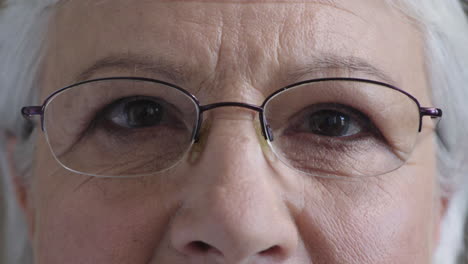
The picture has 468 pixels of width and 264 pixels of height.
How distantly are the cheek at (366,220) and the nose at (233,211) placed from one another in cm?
7

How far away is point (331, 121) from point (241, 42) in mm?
267

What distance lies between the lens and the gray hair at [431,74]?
1.42 metres

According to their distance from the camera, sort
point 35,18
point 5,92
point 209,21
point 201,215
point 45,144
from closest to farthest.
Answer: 1. point 201,215
2. point 209,21
3. point 45,144
4. point 35,18
5. point 5,92

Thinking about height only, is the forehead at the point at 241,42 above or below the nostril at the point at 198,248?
above

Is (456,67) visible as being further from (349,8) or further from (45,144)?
(45,144)

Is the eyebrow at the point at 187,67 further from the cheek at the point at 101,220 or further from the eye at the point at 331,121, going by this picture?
the cheek at the point at 101,220

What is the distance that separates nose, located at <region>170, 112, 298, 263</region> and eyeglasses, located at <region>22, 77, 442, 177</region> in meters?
0.07

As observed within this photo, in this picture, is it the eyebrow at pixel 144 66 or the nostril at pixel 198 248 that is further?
the eyebrow at pixel 144 66

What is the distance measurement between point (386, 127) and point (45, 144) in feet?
2.74

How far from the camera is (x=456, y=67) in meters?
1.53

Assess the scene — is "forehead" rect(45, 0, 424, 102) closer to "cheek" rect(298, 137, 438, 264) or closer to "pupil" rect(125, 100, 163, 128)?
"pupil" rect(125, 100, 163, 128)

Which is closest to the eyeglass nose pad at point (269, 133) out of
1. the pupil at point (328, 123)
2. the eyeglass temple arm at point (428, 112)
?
the pupil at point (328, 123)

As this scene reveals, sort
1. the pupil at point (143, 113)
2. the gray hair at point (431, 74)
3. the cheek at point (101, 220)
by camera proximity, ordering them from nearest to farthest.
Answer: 1. the cheek at point (101, 220)
2. the pupil at point (143, 113)
3. the gray hair at point (431, 74)

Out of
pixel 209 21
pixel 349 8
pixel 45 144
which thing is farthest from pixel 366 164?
pixel 45 144
